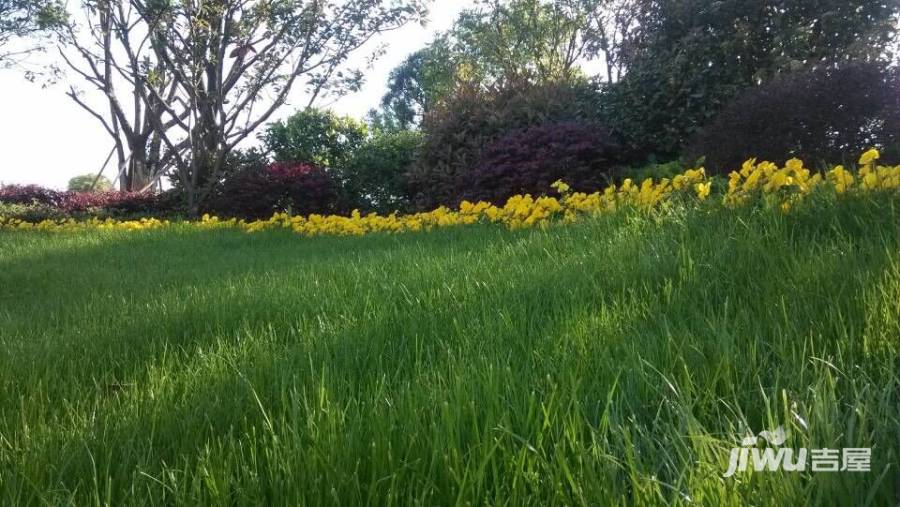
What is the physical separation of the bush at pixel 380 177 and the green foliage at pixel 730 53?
13.4 feet

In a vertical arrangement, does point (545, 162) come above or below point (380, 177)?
below

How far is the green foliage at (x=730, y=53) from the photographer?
24.5 feet

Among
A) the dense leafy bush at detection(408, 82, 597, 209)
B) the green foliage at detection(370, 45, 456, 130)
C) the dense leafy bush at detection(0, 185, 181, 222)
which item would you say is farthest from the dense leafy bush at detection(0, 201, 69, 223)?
the green foliage at detection(370, 45, 456, 130)

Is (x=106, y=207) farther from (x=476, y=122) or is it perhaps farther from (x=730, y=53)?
(x=730, y=53)

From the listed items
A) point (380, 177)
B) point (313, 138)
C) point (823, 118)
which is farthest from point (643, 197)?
point (313, 138)

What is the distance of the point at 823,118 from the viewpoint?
5578mm

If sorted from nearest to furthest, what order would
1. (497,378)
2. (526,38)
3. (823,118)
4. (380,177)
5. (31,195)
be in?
(497,378) < (823,118) < (380,177) < (31,195) < (526,38)

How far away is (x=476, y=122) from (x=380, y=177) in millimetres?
2360

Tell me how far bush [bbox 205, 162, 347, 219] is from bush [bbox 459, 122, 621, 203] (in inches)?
126

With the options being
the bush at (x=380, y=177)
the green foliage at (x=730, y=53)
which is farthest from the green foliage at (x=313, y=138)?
the green foliage at (x=730, y=53)

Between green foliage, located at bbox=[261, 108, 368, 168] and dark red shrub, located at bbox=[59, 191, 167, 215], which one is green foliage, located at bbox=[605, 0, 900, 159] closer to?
green foliage, located at bbox=[261, 108, 368, 168]

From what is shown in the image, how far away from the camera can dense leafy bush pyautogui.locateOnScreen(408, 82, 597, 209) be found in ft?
28.5

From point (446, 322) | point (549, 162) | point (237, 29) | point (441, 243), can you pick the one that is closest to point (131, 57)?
point (237, 29)

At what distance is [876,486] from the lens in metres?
0.69
